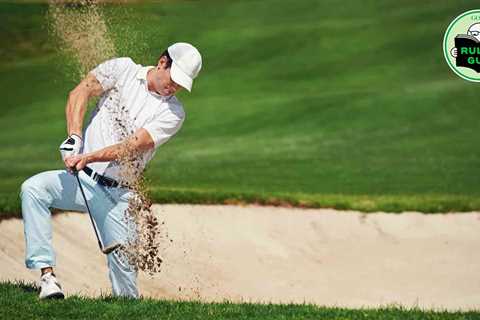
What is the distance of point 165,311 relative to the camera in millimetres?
8188

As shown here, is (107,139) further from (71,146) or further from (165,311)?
(165,311)

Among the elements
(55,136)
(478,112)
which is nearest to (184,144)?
(55,136)

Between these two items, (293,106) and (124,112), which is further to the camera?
(293,106)

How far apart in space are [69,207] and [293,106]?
598 inches

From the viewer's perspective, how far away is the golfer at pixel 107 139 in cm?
835

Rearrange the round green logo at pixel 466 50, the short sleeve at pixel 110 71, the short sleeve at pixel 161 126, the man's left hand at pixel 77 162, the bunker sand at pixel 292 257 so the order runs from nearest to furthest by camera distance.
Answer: the man's left hand at pixel 77 162 < the short sleeve at pixel 161 126 < the short sleeve at pixel 110 71 < the bunker sand at pixel 292 257 < the round green logo at pixel 466 50

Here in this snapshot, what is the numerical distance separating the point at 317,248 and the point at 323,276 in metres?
1.06

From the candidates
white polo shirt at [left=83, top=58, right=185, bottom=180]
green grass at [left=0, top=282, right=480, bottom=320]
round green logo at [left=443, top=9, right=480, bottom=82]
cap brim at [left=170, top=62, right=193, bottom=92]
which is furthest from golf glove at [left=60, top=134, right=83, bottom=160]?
round green logo at [left=443, top=9, right=480, bottom=82]

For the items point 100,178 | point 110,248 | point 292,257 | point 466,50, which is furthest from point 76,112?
point 466,50

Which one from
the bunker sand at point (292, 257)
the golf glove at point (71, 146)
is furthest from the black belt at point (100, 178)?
the bunker sand at point (292, 257)

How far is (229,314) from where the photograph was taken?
816cm

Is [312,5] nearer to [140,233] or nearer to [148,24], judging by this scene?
[148,24]

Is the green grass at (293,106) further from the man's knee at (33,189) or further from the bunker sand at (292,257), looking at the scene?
the man's knee at (33,189)

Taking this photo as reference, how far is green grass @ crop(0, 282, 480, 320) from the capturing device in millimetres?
8031
